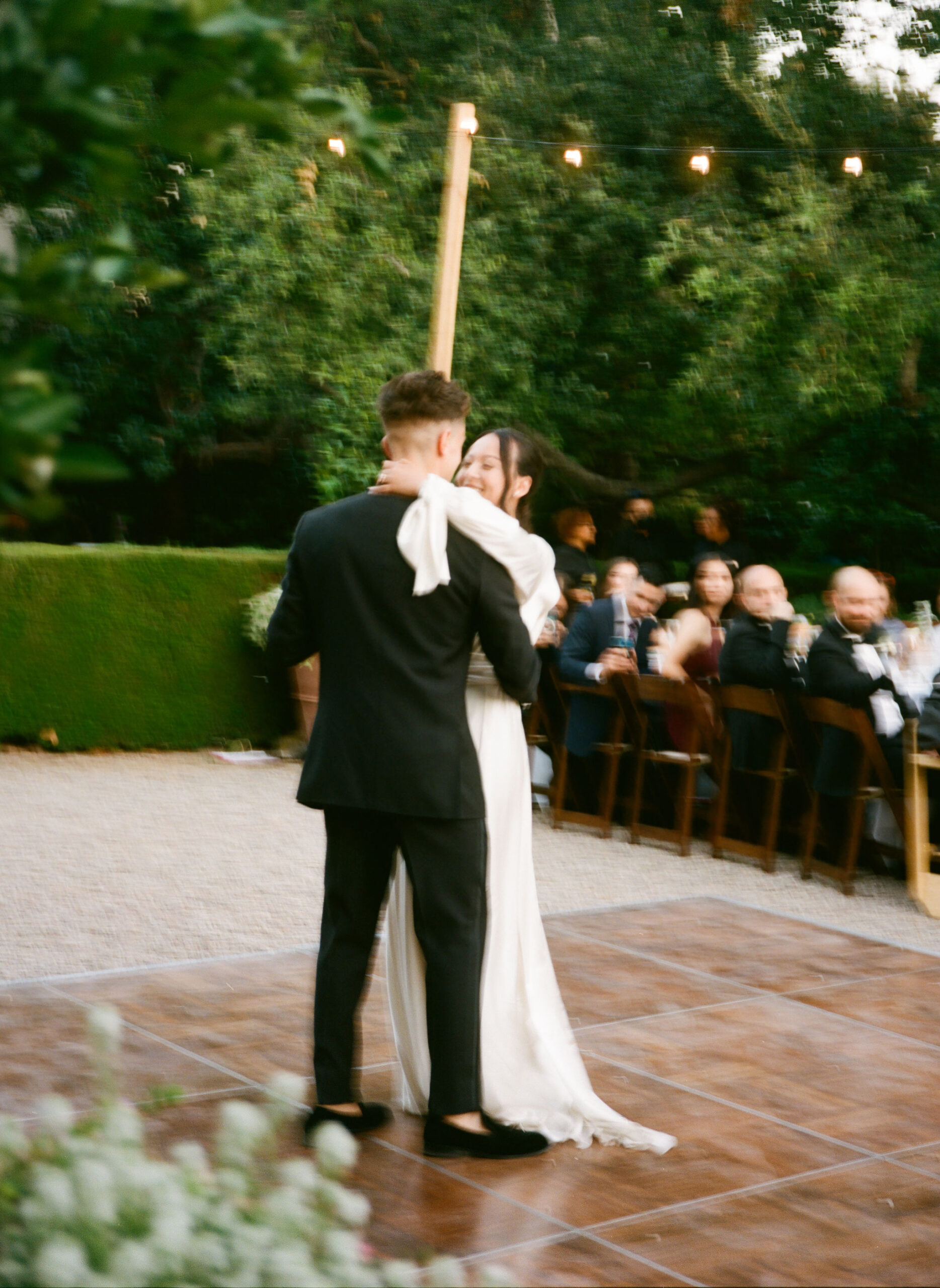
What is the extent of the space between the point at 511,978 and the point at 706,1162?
0.64m

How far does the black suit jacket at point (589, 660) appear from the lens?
877 cm

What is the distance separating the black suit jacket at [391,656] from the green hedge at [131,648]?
340 inches

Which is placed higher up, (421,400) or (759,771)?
(421,400)

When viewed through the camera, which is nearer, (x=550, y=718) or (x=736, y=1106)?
(x=736, y=1106)

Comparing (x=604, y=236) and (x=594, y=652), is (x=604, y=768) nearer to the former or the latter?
(x=594, y=652)

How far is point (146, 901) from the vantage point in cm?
676

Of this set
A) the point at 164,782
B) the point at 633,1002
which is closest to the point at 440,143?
the point at 164,782

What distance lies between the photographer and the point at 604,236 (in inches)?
537

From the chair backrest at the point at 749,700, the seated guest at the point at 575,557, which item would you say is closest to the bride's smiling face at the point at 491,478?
the chair backrest at the point at 749,700

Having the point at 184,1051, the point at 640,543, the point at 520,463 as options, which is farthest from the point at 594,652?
the point at 520,463

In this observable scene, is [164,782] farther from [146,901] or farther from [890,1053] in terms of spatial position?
[890,1053]

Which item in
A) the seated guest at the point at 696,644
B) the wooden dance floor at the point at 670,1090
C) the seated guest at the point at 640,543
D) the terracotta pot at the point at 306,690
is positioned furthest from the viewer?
the seated guest at the point at 640,543

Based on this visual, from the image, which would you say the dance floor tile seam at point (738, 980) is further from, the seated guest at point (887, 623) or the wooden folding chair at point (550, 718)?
the wooden folding chair at point (550, 718)

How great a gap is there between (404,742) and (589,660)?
210 inches
